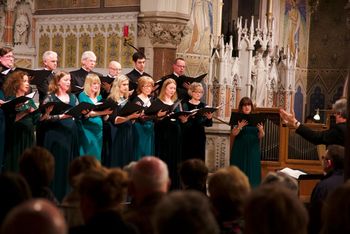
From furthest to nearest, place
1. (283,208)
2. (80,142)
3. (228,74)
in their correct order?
(228,74), (80,142), (283,208)

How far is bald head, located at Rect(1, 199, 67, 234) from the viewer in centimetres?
242

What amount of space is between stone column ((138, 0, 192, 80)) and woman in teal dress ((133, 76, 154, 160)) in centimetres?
376

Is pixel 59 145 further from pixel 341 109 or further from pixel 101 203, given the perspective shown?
pixel 101 203

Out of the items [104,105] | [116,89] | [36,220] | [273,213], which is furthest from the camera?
[116,89]

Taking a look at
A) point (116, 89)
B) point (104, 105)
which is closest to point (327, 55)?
point (116, 89)

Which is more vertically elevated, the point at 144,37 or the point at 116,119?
the point at 144,37

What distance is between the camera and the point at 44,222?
2.42 meters

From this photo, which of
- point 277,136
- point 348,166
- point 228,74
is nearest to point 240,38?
point 228,74

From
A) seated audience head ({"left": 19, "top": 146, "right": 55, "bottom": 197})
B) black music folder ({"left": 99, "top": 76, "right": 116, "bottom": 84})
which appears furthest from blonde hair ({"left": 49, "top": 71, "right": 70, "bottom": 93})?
seated audience head ({"left": 19, "top": 146, "right": 55, "bottom": 197})

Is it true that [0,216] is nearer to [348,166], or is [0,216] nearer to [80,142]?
[348,166]

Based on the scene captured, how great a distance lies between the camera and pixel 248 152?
1052 cm

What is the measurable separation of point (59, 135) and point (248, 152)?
3.04 metres

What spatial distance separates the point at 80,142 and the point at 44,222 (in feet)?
21.0

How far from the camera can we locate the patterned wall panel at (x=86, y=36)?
13789 mm
